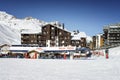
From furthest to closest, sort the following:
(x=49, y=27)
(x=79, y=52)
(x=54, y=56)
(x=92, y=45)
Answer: (x=92, y=45) < (x=49, y=27) < (x=79, y=52) < (x=54, y=56)

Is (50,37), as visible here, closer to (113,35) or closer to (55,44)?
(55,44)

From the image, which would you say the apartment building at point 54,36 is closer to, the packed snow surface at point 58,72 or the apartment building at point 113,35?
the apartment building at point 113,35

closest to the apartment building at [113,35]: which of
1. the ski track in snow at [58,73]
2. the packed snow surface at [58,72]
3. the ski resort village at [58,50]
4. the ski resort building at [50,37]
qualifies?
the ski resort village at [58,50]

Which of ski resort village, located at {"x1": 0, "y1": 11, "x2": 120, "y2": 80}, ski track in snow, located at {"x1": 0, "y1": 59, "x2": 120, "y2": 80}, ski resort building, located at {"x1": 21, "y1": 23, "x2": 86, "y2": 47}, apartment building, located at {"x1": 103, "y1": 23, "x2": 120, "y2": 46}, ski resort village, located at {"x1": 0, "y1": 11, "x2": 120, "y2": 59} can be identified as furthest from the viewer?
apartment building, located at {"x1": 103, "y1": 23, "x2": 120, "y2": 46}

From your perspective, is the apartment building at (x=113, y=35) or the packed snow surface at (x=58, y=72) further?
the apartment building at (x=113, y=35)

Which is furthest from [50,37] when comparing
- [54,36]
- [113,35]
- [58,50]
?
[58,50]

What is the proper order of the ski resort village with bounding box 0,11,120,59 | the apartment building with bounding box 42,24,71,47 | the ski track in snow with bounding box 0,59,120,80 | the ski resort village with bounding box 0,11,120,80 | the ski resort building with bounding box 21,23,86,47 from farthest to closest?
the ski resort building with bounding box 21,23,86,47 < the apartment building with bounding box 42,24,71,47 < the ski resort village with bounding box 0,11,120,59 < the ski resort village with bounding box 0,11,120,80 < the ski track in snow with bounding box 0,59,120,80

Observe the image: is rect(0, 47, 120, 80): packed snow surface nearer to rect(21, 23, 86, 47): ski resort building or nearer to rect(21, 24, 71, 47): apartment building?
rect(21, 23, 86, 47): ski resort building

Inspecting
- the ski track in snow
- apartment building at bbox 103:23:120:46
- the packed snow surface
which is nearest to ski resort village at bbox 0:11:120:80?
apartment building at bbox 103:23:120:46

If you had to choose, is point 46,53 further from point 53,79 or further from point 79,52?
point 53,79

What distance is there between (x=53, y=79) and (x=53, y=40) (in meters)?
107

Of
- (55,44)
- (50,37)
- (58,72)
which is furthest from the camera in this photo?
(50,37)

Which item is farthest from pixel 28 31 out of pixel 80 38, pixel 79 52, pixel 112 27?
pixel 79 52

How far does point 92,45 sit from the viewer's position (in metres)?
194
